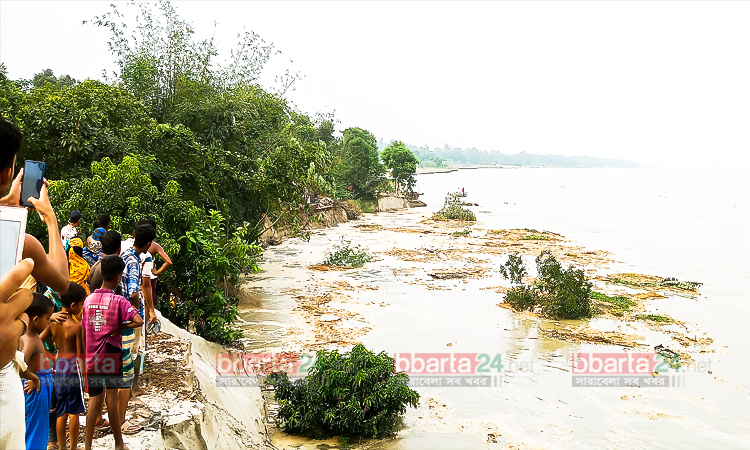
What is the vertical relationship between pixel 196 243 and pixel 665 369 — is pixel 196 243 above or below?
above

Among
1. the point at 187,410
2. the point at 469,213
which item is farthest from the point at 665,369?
the point at 469,213

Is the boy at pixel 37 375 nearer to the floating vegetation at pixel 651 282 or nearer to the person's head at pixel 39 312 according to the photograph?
the person's head at pixel 39 312

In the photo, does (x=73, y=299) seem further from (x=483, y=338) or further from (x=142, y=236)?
(x=483, y=338)

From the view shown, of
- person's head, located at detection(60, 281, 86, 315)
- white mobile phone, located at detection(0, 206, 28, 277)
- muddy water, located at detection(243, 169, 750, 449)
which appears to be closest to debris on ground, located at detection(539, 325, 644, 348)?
muddy water, located at detection(243, 169, 750, 449)

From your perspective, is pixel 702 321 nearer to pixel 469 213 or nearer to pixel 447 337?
pixel 447 337

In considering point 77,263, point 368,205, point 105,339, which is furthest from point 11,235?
point 368,205

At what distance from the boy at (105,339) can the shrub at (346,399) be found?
3821mm

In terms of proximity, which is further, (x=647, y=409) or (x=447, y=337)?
(x=447, y=337)

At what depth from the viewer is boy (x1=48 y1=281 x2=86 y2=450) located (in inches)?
158

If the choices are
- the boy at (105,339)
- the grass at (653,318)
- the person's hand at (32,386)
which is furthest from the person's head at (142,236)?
the grass at (653,318)

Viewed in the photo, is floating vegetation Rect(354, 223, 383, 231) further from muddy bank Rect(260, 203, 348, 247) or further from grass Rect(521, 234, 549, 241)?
grass Rect(521, 234, 549, 241)

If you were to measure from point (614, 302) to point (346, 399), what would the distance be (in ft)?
37.7

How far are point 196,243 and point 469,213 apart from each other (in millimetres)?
32190

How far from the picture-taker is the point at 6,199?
2547mm
